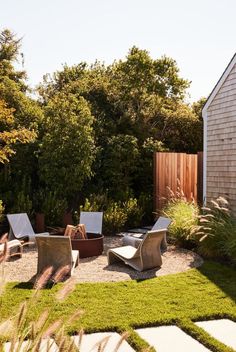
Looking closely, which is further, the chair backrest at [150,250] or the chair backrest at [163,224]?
the chair backrest at [163,224]

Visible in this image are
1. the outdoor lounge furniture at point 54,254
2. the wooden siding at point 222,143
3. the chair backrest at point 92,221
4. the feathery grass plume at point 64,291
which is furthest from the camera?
the chair backrest at point 92,221

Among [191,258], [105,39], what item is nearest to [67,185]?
[105,39]

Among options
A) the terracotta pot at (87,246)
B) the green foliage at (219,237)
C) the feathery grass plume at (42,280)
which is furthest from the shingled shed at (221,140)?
the feathery grass plume at (42,280)

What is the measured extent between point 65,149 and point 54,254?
611cm

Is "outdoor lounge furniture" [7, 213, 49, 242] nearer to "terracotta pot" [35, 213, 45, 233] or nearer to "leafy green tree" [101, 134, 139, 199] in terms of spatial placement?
"terracotta pot" [35, 213, 45, 233]

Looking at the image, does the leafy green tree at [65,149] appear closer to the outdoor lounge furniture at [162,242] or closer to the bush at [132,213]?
the bush at [132,213]

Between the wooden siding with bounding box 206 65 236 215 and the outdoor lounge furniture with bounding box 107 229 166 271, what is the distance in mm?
2902

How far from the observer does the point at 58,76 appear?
28.1 meters

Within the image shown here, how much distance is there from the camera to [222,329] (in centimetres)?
500

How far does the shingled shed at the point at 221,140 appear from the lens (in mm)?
10555

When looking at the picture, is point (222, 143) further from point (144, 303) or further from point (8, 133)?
point (144, 303)

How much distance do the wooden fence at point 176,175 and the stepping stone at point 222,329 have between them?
26.1ft

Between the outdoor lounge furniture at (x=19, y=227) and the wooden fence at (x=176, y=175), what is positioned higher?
the wooden fence at (x=176, y=175)


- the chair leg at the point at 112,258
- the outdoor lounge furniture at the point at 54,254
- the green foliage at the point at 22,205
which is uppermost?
the green foliage at the point at 22,205
